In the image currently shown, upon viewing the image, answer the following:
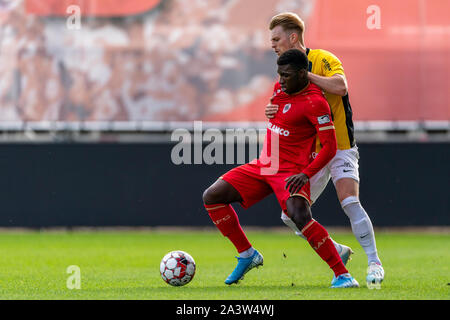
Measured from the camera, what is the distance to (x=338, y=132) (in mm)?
7410

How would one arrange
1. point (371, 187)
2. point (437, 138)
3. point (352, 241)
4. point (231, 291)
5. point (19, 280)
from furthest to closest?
point (437, 138), point (371, 187), point (352, 241), point (19, 280), point (231, 291)

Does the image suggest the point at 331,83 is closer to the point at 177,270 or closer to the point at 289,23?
the point at 289,23

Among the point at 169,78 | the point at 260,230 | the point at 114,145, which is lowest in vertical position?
the point at 260,230

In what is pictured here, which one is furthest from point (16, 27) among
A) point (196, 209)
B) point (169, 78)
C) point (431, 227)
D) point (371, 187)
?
point (431, 227)

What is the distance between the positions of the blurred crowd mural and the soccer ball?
9036 mm

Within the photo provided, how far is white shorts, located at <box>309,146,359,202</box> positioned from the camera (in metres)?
7.32

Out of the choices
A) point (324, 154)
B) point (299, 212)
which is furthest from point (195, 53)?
point (299, 212)

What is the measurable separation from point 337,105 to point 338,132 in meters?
0.23

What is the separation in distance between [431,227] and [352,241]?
6.55 feet

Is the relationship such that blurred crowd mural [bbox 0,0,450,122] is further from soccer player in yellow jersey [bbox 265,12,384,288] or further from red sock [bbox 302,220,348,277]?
red sock [bbox 302,220,348,277]

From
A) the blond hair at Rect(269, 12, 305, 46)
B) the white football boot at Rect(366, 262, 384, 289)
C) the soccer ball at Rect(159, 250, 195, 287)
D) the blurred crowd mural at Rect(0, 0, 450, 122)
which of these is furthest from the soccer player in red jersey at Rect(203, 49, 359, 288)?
the blurred crowd mural at Rect(0, 0, 450, 122)

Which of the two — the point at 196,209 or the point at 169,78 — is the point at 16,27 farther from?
the point at 196,209

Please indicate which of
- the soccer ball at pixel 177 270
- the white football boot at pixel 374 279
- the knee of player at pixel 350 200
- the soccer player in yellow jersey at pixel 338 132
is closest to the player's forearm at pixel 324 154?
the soccer player in yellow jersey at pixel 338 132

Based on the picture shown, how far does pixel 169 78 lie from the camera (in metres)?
16.4
